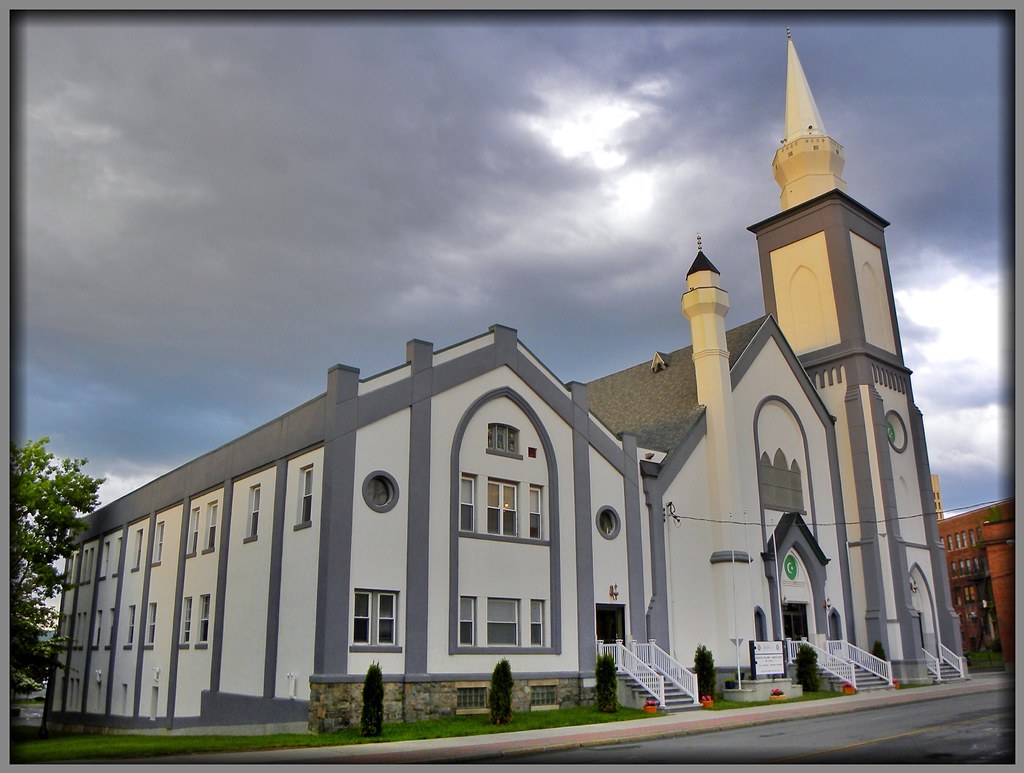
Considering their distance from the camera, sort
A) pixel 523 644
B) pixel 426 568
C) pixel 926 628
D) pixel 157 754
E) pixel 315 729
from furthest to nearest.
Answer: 1. pixel 926 628
2. pixel 523 644
3. pixel 426 568
4. pixel 315 729
5. pixel 157 754

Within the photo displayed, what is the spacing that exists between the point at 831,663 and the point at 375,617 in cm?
2059

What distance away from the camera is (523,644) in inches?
1046

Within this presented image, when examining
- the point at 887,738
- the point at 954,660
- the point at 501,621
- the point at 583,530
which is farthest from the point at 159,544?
the point at 954,660

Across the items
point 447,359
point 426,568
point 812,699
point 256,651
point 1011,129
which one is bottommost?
point 812,699

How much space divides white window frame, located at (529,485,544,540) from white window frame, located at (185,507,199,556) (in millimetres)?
13111

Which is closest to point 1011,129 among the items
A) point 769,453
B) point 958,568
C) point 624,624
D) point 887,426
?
point 624,624

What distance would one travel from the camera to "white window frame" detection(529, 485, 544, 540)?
2822 centimetres

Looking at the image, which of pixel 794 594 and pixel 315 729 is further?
pixel 794 594

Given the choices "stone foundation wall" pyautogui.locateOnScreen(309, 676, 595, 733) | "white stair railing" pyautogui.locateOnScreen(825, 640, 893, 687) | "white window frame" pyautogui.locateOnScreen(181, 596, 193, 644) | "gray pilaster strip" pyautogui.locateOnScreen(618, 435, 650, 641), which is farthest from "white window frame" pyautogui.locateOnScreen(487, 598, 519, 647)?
"white stair railing" pyautogui.locateOnScreen(825, 640, 893, 687)

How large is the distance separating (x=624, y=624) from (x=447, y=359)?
37.3ft

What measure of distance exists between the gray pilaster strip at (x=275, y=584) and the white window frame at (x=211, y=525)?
5.51m

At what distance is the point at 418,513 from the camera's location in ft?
82.0

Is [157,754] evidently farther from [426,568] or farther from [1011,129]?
[1011,129]

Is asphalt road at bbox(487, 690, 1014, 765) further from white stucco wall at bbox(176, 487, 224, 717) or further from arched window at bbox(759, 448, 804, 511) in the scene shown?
white stucco wall at bbox(176, 487, 224, 717)
